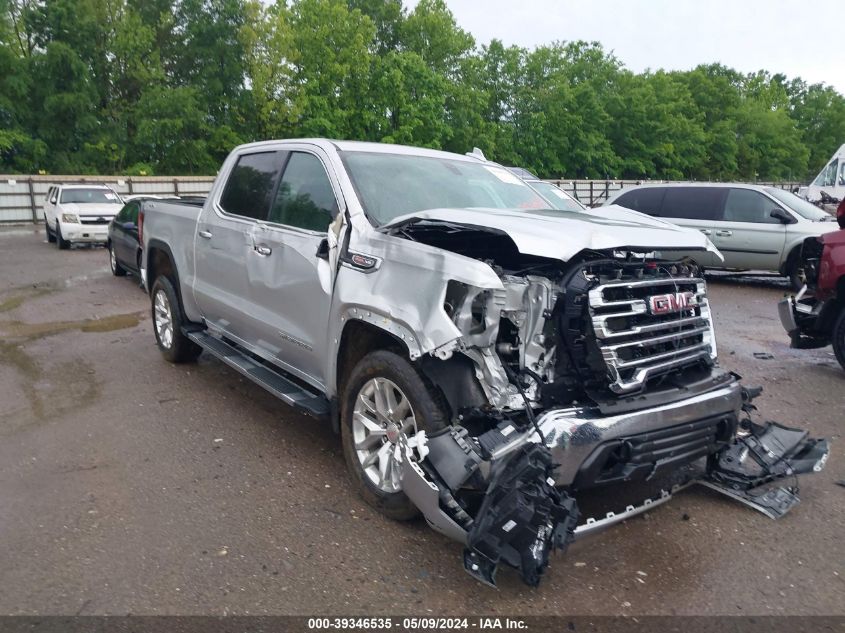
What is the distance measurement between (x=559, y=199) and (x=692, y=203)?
283 inches

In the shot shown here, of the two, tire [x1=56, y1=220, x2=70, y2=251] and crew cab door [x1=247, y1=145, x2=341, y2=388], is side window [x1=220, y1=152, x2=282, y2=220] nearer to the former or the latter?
crew cab door [x1=247, y1=145, x2=341, y2=388]

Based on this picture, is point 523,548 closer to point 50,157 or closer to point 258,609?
point 258,609

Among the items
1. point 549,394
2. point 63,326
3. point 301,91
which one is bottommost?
point 63,326

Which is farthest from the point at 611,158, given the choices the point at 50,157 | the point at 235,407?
the point at 235,407

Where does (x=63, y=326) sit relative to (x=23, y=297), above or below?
above

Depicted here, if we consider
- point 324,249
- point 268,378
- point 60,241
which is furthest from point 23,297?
point 324,249

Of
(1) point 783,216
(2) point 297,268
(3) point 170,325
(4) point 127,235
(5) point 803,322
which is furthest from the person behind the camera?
(4) point 127,235

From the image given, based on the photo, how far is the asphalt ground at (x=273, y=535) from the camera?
315 cm

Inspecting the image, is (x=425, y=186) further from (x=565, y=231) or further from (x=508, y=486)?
(x=508, y=486)

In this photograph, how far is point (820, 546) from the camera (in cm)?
359

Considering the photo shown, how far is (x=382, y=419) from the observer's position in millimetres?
3770

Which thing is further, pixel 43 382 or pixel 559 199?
pixel 559 199

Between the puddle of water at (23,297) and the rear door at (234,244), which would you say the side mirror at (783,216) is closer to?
the rear door at (234,244)

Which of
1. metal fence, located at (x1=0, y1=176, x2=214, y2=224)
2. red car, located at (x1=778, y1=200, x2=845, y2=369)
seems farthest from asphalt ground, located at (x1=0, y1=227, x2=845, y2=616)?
metal fence, located at (x1=0, y1=176, x2=214, y2=224)
